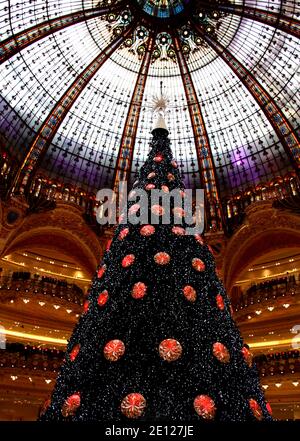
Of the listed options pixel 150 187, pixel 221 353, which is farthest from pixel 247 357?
pixel 150 187

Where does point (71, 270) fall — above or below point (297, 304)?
above

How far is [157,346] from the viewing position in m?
4.23

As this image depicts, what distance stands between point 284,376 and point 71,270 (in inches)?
552

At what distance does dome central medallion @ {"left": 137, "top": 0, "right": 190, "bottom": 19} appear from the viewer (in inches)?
782

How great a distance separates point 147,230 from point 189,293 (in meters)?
1.15

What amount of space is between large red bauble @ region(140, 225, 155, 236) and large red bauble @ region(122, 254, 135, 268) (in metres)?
0.42

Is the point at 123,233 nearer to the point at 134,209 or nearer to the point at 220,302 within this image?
the point at 134,209

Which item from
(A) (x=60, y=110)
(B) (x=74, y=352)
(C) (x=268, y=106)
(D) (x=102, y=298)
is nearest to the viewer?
(B) (x=74, y=352)

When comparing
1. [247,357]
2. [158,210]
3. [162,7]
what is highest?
[162,7]

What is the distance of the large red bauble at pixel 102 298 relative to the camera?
189 inches

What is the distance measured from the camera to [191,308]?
464cm

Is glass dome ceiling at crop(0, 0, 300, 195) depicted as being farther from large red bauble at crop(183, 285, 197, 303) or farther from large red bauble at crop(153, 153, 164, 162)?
large red bauble at crop(183, 285, 197, 303)

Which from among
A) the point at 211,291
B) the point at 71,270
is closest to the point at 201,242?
the point at 211,291
